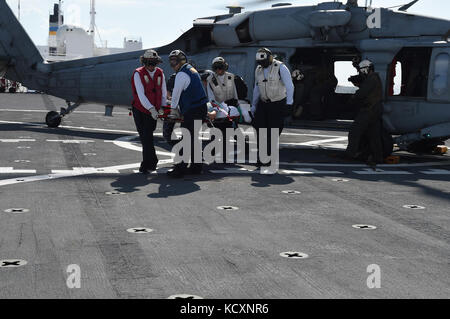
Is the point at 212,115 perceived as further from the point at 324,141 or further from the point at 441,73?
the point at 324,141

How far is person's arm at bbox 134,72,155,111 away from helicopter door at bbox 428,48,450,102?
18.5ft

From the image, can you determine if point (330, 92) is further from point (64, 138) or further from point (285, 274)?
point (285, 274)

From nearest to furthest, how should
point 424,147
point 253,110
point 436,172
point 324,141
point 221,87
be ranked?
point 436,172
point 253,110
point 221,87
point 424,147
point 324,141

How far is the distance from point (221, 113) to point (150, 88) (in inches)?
58.3

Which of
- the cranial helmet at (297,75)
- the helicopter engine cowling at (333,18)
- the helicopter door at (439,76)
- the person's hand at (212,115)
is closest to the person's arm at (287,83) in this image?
the person's hand at (212,115)

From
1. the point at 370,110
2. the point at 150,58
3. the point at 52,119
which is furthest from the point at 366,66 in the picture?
the point at 52,119

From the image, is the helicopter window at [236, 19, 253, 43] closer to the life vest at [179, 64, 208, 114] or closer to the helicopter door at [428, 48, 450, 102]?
the helicopter door at [428, 48, 450, 102]

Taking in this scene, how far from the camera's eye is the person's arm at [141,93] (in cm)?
938

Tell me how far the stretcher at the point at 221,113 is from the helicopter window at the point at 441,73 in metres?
3.74

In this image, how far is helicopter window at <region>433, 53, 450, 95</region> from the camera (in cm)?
1120

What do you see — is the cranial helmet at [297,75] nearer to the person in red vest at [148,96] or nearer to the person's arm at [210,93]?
the person's arm at [210,93]

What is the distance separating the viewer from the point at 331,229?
19.9 ft

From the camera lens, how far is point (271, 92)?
10.1m

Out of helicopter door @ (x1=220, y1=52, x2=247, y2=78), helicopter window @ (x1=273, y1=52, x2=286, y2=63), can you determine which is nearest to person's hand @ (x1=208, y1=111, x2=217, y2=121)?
helicopter door @ (x1=220, y1=52, x2=247, y2=78)
